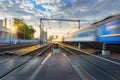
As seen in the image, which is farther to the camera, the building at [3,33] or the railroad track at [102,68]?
the building at [3,33]

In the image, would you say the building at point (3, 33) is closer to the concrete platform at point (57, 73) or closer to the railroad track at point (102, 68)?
the railroad track at point (102, 68)

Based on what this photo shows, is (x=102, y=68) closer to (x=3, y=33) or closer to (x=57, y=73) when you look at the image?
(x=57, y=73)

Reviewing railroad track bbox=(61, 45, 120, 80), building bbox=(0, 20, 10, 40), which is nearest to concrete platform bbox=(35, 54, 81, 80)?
railroad track bbox=(61, 45, 120, 80)

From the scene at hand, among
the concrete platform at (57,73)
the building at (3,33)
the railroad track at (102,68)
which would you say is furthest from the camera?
the building at (3,33)

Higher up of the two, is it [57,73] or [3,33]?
[3,33]

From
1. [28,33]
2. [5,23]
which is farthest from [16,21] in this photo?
[5,23]

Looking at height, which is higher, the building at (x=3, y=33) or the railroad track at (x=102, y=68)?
the building at (x=3, y=33)

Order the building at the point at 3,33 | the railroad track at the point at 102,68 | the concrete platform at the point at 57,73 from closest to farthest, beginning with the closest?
1. the concrete platform at the point at 57,73
2. the railroad track at the point at 102,68
3. the building at the point at 3,33

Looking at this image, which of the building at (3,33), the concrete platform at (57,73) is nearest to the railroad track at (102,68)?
the concrete platform at (57,73)

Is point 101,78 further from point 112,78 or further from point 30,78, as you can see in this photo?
point 30,78

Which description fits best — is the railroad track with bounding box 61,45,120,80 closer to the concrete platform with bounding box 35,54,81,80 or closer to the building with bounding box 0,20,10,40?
the concrete platform with bounding box 35,54,81,80

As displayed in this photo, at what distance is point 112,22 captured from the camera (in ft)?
78.8

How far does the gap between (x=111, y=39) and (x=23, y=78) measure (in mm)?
15068

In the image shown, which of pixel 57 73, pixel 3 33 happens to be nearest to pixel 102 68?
pixel 57 73
